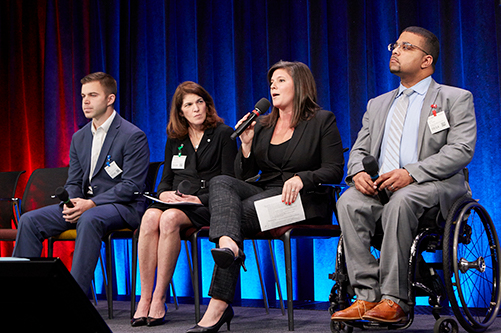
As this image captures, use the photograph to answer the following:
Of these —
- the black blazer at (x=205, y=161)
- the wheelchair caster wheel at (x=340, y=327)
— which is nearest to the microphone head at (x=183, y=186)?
the black blazer at (x=205, y=161)

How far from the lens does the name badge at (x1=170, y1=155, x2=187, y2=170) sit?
299 centimetres

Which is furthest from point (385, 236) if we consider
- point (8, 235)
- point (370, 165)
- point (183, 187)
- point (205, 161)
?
point (8, 235)

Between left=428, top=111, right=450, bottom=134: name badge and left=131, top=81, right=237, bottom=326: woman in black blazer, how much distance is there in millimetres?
1157

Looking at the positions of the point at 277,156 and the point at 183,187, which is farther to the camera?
the point at 183,187

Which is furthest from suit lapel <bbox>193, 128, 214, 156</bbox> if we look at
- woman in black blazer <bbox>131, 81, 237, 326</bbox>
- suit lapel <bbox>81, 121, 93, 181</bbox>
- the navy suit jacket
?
suit lapel <bbox>81, 121, 93, 181</bbox>

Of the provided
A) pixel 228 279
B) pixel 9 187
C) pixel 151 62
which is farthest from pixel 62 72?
pixel 228 279

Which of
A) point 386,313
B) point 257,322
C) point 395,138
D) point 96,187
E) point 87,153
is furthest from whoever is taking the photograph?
point 87,153

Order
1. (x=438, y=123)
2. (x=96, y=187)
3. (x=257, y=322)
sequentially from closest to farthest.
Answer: (x=438, y=123) → (x=257, y=322) → (x=96, y=187)

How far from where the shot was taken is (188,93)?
303 cm

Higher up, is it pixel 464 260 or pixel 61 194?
pixel 61 194

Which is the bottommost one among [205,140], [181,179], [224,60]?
[181,179]

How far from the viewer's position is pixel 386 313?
184 cm

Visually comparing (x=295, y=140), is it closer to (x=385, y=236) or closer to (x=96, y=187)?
(x=385, y=236)

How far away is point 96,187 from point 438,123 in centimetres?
194
